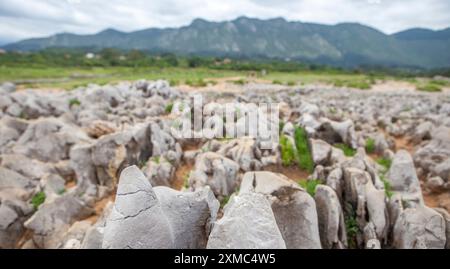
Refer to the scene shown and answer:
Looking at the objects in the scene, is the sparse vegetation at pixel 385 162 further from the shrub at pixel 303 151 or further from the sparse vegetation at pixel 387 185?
the shrub at pixel 303 151

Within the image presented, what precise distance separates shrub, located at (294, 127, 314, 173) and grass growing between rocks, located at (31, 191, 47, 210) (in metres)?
11.8

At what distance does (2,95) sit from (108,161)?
2175 centimetres

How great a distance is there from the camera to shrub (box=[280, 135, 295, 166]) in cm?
1492

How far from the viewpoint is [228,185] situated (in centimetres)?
1223

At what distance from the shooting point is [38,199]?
14.3m

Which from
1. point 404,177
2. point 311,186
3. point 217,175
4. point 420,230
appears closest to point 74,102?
point 217,175

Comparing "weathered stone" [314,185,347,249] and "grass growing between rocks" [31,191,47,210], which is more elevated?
"weathered stone" [314,185,347,249]

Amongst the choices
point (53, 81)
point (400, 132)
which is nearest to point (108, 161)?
point (400, 132)

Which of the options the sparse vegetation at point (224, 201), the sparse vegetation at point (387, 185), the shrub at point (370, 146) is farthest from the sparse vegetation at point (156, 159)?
the shrub at point (370, 146)

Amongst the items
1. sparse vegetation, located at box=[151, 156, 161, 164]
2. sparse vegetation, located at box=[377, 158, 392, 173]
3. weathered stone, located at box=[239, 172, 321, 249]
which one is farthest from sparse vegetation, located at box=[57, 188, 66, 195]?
sparse vegetation, located at box=[377, 158, 392, 173]

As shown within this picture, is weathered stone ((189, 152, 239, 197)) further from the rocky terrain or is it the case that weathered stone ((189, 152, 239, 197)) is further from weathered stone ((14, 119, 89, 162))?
weathered stone ((14, 119, 89, 162))

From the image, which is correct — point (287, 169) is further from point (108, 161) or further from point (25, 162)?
point (25, 162)

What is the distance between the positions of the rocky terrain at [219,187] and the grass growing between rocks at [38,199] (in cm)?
6
